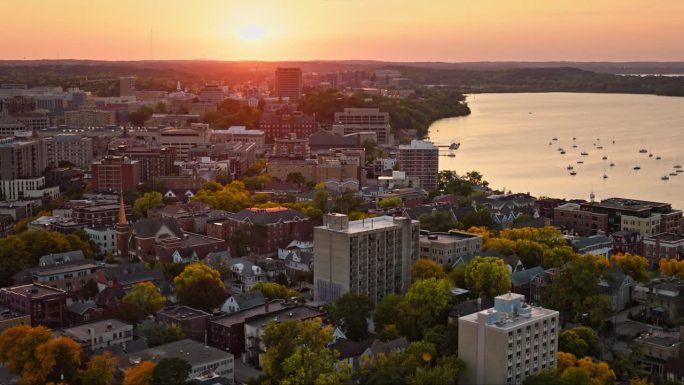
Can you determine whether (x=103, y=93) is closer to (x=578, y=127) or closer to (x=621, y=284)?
(x=578, y=127)

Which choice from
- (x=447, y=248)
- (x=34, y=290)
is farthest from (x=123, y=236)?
(x=447, y=248)

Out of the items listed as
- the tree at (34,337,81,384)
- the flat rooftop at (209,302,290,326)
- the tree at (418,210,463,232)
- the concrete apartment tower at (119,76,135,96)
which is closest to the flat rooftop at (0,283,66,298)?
the flat rooftop at (209,302,290,326)

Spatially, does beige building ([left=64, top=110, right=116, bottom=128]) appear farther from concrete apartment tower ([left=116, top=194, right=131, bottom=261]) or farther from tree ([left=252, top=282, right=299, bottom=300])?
tree ([left=252, top=282, right=299, bottom=300])

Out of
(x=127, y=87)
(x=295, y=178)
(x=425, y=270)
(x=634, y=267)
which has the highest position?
(x=127, y=87)

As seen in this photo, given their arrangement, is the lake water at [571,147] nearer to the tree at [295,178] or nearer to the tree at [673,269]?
the tree at [295,178]

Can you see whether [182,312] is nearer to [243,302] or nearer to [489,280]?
[243,302]

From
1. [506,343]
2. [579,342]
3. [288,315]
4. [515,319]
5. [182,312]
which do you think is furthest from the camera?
[182,312]

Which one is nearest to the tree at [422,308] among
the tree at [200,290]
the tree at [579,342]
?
the tree at [579,342]
